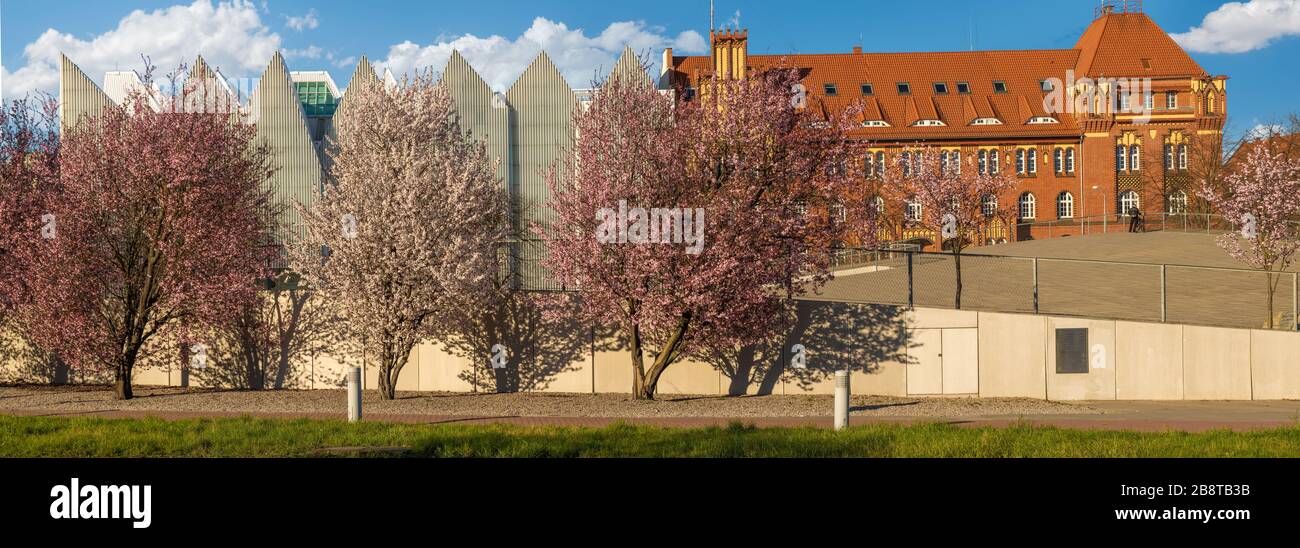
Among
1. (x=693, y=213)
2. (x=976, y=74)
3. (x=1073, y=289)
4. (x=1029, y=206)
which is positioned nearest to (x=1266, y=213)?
(x=1073, y=289)

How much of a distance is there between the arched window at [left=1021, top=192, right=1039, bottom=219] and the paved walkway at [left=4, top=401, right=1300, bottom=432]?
55.0m

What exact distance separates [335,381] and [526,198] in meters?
12.6

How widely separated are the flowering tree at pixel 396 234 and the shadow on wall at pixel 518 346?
0.97m

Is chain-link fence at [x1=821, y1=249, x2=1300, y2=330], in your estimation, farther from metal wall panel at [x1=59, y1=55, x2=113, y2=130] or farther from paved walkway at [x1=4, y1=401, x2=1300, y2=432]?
metal wall panel at [x1=59, y1=55, x2=113, y2=130]

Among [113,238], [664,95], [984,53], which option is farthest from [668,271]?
[984,53]

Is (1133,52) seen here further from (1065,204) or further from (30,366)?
(30,366)

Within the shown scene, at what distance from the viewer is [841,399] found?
46.9 ft

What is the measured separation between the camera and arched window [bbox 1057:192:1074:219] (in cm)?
Result: 7162

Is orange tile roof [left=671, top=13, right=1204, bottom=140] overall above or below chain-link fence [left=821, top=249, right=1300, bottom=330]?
above

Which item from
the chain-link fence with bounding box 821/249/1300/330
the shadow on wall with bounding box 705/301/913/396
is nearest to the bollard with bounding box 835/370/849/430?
the shadow on wall with bounding box 705/301/913/396

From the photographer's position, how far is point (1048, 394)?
2091 centimetres

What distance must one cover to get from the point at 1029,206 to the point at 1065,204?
8.73 ft

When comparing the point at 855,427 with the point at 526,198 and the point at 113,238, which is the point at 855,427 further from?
the point at 526,198

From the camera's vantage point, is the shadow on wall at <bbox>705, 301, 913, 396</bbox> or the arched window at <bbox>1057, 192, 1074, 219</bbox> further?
the arched window at <bbox>1057, 192, 1074, 219</bbox>
